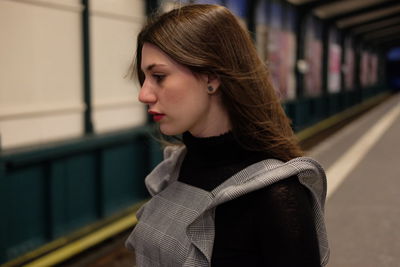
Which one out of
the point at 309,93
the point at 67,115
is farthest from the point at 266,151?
the point at 309,93

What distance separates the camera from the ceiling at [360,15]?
38.1 feet

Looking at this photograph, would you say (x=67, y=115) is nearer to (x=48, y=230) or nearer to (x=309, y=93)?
(x=48, y=230)

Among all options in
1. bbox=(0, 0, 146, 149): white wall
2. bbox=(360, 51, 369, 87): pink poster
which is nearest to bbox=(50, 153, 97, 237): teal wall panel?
bbox=(0, 0, 146, 149): white wall

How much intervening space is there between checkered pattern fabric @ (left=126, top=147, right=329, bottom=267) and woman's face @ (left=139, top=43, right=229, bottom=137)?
0.53ft

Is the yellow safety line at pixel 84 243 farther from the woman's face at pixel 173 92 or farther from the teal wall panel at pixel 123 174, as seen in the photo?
the woman's face at pixel 173 92

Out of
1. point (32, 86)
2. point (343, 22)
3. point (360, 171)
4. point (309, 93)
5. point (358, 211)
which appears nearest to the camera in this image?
point (32, 86)

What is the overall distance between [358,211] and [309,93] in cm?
786

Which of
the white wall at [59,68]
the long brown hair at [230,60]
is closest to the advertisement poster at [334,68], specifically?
the white wall at [59,68]

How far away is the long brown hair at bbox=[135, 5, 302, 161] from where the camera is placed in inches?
42.7

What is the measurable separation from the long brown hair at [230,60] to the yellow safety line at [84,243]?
2.89 meters

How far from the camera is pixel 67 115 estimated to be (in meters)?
4.18

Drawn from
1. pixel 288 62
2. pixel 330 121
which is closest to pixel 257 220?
pixel 288 62

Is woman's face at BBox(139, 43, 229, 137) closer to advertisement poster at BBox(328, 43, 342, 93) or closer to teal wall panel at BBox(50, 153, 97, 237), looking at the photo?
teal wall panel at BBox(50, 153, 97, 237)

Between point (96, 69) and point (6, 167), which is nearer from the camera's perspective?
point (6, 167)
